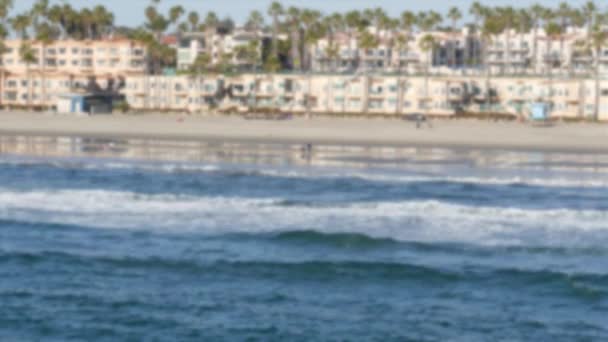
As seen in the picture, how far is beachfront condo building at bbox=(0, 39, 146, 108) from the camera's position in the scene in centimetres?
11181

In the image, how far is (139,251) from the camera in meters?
33.1

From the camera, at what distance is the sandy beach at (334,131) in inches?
2918

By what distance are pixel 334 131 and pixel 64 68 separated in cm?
4524

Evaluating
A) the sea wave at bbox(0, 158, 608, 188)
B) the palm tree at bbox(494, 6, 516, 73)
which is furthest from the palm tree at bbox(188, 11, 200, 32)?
the sea wave at bbox(0, 158, 608, 188)

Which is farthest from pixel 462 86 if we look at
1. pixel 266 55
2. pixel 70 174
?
pixel 70 174

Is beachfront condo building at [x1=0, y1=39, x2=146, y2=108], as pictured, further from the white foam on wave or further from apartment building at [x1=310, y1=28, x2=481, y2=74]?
the white foam on wave

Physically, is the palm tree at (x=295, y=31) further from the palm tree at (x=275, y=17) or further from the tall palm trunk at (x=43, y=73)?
the tall palm trunk at (x=43, y=73)

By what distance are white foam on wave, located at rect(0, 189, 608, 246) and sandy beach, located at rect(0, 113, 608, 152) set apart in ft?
99.2

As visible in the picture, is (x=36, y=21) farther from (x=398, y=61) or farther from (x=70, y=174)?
(x=70, y=174)

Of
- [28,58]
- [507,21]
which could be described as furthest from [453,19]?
[28,58]

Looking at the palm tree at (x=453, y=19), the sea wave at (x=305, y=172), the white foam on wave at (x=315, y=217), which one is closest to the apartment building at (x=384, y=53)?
the palm tree at (x=453, y=19)

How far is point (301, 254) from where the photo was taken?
33.0 m

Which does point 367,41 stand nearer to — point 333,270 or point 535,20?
point 535,20

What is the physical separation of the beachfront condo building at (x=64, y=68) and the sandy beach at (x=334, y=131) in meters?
18.1
